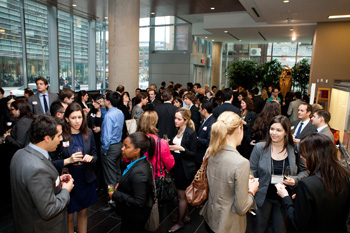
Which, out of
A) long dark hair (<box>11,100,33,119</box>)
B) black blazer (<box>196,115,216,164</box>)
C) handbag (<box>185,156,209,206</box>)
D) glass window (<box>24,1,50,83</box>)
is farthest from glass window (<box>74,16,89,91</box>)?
handbag (<box>185,156,209,206</box>)

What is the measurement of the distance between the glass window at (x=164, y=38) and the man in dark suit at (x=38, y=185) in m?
14.1

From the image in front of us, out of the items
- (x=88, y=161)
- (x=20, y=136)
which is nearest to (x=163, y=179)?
(x=88, y=161)

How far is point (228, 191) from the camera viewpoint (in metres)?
1.99

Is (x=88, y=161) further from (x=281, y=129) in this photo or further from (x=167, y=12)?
(x=167, y=12)

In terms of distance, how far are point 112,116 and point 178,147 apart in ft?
4.33

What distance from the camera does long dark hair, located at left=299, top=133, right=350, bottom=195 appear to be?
1.70 m

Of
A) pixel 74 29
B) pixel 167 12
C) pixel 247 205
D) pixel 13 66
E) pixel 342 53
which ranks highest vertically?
pixel 167 12

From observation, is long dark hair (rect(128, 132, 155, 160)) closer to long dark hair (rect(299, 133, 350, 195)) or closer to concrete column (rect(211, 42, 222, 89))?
long dark hair (rect(299, 133, 350, 195))

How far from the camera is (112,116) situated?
3934mm

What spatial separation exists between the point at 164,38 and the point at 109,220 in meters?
13.2

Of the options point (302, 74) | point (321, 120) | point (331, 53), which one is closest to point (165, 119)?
point (321, 120)

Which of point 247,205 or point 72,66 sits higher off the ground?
point 72,66

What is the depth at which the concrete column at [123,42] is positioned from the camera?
802cm

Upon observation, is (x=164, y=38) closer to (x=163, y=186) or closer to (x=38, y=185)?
(x=163, y=186)
